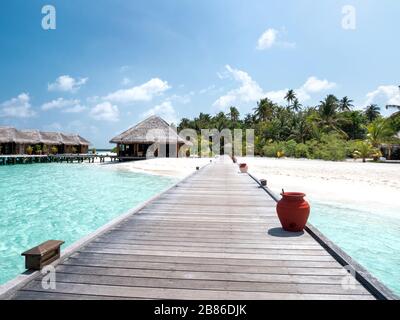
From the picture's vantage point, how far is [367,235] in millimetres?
7859

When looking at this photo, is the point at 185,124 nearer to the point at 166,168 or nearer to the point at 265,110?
the point at 265,110

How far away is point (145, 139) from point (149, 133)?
1.67 m

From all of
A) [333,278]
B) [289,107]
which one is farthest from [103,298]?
[289,107]

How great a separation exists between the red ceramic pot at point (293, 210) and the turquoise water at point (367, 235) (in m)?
2.22

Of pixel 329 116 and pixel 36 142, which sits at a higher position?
pixel 329 116

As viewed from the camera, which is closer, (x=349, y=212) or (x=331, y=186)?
(x=349, y=212)

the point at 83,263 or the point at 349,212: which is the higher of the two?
the point at 83,263

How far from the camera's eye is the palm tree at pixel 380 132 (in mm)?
38250

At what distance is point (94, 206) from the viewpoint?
12234 millimetres

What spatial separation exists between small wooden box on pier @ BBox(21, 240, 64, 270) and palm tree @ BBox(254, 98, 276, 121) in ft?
215

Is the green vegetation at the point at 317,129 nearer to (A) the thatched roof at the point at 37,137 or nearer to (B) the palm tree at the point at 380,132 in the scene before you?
(B) the palm tree at the point at 380,132

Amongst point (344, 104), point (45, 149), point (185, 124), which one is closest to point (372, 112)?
point (344, 104)
